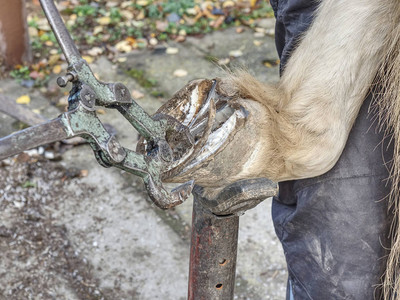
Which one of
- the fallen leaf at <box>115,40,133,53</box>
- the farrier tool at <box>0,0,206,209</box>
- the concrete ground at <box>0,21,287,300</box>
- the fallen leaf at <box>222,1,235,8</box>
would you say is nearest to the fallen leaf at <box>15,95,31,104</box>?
the concrete ground at <box>0,21,287,300</box>

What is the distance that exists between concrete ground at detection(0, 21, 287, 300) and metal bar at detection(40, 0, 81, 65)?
1120mm

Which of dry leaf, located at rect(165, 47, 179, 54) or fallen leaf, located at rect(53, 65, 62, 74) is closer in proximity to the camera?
fallen leaf, located at rect(53, 65, 62, 74)

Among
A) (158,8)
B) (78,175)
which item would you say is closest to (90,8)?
(158,8)

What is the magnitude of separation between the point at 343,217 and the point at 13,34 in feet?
6.70

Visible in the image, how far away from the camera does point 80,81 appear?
0.86m

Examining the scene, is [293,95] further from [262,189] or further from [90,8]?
[90,8]

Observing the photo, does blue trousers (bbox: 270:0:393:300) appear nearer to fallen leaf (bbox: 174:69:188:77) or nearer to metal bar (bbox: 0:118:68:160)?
metal bar (bbox: 0:118:68:160)

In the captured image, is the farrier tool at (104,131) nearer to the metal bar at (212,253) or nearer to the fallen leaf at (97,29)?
the metal bar at (212,253)

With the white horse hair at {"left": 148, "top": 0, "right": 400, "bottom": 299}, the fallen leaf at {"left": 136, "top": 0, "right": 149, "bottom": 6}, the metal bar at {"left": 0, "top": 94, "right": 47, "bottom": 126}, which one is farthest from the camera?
the fallen leaf at {"left": 136, "top": 0, "right": 149, "bottom": 6}

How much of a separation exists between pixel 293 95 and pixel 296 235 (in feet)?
0.87

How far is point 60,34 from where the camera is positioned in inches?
34.2

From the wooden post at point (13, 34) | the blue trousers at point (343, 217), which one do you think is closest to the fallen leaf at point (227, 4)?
the wooden post at point (13, 34)

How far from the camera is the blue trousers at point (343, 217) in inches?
41.1

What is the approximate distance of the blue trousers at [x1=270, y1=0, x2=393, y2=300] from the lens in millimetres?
1043
